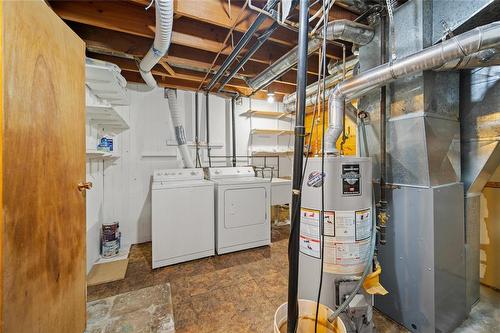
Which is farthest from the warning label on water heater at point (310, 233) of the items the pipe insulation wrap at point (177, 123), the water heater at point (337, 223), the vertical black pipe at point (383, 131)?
the pipe insulation wrap at point (177, 123)

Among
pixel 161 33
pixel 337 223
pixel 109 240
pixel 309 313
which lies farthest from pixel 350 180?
pixel 109 240

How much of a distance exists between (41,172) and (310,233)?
4.53 feet

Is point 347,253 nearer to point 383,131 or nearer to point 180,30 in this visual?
point 383,131

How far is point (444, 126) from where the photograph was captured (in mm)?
1436

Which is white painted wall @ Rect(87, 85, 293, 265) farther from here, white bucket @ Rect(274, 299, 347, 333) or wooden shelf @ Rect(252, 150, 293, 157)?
white bucket @ Rect(274, 299, 347, 333)

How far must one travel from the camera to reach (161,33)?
1562 mm

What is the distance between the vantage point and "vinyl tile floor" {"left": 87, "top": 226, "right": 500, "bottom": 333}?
155 centimetres

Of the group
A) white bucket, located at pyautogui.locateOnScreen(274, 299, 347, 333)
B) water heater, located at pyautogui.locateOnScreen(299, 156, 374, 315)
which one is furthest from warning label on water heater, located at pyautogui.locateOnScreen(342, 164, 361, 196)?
white bucket, located at pyautogui.locateOnScreen(274, 299, 347, 333)

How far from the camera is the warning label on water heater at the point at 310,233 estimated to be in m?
1.20

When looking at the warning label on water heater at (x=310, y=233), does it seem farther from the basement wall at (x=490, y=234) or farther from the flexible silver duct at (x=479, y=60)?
the basement wall at (x=490, y=234)

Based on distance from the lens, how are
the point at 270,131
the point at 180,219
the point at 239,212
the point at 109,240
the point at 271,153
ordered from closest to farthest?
the point at 180,219 → the point at 109,240 → the point at 239,212 → the point at 270,131 → the point at 271,153

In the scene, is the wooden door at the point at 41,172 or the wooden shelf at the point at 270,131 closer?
the wooden door at the point at 41,172

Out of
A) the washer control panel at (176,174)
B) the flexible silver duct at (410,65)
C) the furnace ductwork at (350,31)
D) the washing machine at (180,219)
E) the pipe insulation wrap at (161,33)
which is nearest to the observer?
the flexible silver duct at (410,65)

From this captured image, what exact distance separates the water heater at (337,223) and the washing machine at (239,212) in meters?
1.56
